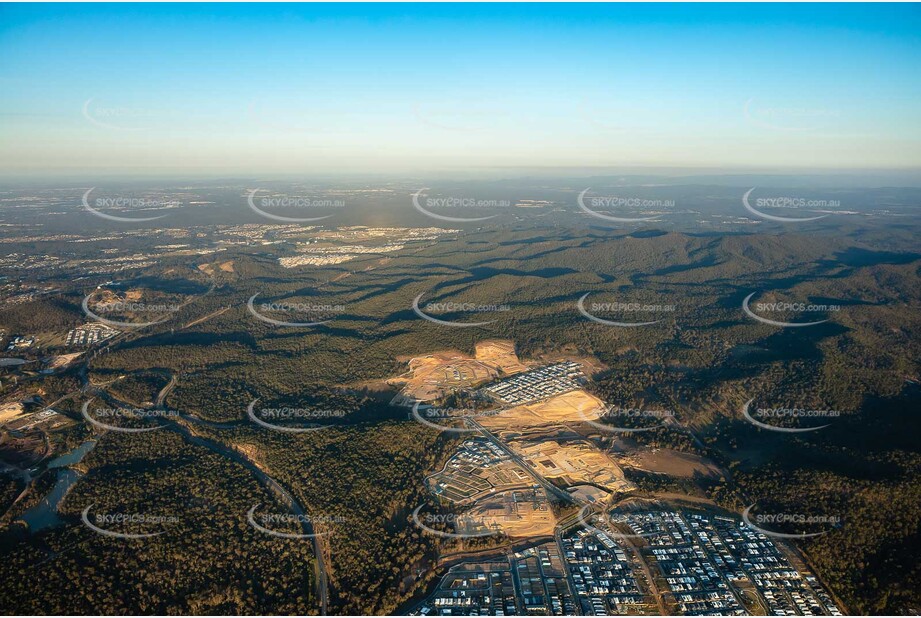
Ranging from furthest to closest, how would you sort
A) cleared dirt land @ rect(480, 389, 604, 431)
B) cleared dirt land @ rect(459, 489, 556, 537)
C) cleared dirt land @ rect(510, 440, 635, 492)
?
1. cleared dirt land @ rect(480, 389, 604, 431)
2. cleared dirt land @ rect(510, 440, 635, 492)
3. cleared dirt land @ rect(459, 489, 556, 537)

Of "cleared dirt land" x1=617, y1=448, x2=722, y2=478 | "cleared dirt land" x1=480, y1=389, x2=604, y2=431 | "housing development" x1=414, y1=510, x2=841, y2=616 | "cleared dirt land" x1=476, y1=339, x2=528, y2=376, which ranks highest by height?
"cleared dirt land" x1=476, y1=339, x2=528, y2=376

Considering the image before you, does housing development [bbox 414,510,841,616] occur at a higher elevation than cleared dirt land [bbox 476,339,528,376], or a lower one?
lower

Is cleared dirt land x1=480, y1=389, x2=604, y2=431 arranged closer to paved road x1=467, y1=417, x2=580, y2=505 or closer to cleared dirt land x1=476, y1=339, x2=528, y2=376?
paved road x1=467, y1=417, x2=580, y2=505

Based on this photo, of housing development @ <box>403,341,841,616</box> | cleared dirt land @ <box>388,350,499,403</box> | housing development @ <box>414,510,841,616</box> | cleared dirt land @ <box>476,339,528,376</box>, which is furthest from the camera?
cleared dirt land @ <box>476,339,528,376</box>

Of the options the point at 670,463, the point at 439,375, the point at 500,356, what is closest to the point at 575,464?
the point at 670,463

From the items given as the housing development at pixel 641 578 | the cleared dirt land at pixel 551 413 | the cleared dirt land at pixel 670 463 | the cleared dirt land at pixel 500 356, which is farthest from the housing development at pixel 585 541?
the cleared dirt land at pixel 500 356

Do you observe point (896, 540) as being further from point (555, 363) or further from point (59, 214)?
point (59, 214)

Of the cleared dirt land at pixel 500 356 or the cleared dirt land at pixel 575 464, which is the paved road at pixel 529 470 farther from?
the cleared dirt land at pixel 500 356

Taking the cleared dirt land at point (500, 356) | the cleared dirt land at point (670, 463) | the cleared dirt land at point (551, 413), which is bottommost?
the cleared dirt land at point (670, 463)

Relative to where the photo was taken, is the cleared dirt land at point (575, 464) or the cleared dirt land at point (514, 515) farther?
the cleared dirt land at point (575, 464)

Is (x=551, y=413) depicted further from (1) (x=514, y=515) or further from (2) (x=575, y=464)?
(1) (x=514, y=515)

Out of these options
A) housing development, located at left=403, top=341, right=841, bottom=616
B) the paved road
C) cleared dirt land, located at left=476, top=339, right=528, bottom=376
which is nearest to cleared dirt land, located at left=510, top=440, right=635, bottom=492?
housing development, located at left=403, top=341, right=841, bottom=616
